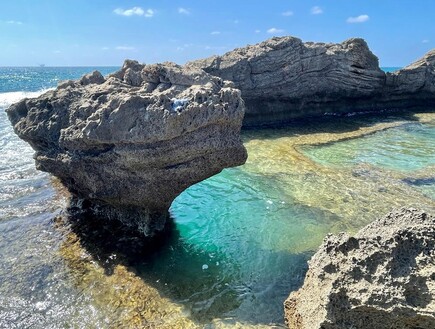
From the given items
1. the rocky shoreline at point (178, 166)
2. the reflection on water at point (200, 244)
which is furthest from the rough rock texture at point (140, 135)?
the reflection on water at point (200, 244)

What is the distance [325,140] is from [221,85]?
10834 mm

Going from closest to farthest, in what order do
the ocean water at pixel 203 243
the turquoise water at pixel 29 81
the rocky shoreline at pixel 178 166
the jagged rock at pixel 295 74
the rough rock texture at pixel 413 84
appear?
the rocky shoreline at pixel 178 166 → the ocean water at pixel 203 243 → the jagged rock at pixel 295 74 → the rough rock texture at pixel 413 84 → the turquoise water at pixel 29 81

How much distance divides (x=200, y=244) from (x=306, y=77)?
15442 millimetres

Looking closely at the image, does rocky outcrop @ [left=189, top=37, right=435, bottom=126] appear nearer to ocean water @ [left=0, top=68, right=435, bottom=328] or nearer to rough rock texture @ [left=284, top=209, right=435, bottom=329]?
ocean water @ [left=0, top=68, right=435, bottom=328]

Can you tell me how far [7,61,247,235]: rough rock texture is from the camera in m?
6.67

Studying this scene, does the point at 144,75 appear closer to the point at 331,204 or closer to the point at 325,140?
the point at 331,204

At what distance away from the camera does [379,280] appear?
4.57 meters

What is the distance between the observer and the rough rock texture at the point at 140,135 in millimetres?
6672

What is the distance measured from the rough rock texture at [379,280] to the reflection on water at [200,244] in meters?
1.23

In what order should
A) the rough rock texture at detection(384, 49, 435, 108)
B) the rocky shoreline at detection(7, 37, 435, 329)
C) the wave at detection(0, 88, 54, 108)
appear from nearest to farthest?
1. the rocky shoreline at detection(7, 37, 435, 329)
2. the rough rock texture at detection(384, 49, 435, 108)
3. the wave at detection(0, 88, 54, 108)

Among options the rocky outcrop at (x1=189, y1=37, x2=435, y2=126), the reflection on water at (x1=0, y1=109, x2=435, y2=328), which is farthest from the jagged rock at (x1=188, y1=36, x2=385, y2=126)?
the reflection on water at (x1=0, y1=109, x2=435, y2=328)

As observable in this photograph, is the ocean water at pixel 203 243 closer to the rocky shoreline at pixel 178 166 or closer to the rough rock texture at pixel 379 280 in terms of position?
the rocky shoreline at pixel 178 166

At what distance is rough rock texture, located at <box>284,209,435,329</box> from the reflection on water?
1235 mm

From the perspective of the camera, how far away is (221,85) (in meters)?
7.53
